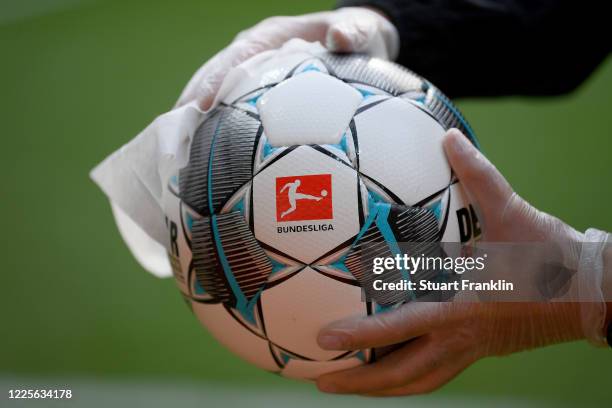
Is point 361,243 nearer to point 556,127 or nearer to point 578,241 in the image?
point 578,241

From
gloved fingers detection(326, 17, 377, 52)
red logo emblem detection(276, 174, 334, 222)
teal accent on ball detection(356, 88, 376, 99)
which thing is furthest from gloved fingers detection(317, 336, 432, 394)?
gloved fingers detection(326, 17, 377, 52)

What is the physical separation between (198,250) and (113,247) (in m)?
1.70

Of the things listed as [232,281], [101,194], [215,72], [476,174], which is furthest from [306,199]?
[101,194]

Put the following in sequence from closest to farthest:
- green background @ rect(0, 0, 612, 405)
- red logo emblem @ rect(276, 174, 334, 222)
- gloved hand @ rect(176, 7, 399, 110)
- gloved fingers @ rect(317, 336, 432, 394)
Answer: red logo emblem @ rect(276, 174, 334, 222)
gloved fingers @ rect(317, 336, 432, 394)
gloved hand @ rect(176, 7, 399, 110)
green background @ rect(0, 0, 612, 405)

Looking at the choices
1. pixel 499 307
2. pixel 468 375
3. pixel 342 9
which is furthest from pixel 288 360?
pixel 468 375

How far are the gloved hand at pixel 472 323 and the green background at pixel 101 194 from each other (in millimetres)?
756

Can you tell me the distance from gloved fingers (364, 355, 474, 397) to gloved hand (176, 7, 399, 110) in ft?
1.98

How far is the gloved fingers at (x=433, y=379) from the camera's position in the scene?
4.14 ft

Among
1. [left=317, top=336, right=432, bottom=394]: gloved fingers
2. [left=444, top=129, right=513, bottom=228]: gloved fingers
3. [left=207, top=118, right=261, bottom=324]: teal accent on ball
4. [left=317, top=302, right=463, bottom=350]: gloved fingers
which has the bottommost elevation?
[left=317, top=336, right=432, bottom=394]: gloved fingers

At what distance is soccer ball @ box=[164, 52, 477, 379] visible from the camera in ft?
3.46

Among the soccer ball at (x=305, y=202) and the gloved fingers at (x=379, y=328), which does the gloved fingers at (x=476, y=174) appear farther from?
the gloved fingers at (x=379, y=328)

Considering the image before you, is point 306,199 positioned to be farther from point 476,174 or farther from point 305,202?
point 476,174

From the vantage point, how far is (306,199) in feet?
3.45

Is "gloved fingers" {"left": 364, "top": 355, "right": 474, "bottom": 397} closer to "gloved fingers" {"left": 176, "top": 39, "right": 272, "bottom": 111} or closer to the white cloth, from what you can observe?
the white cloth
